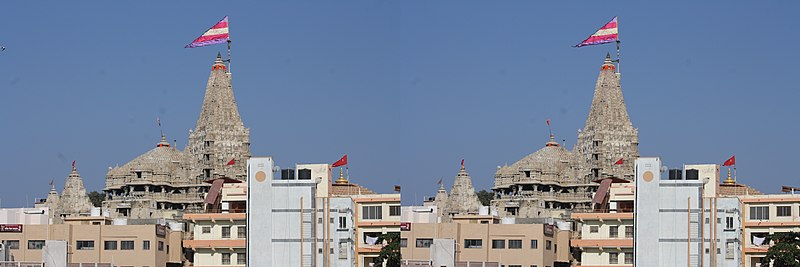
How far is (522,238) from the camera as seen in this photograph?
70.3 m

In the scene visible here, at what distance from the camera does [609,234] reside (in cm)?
7369

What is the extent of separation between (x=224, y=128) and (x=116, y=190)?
1111 cm

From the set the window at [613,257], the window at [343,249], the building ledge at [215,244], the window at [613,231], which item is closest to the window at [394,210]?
the building ledge at [215,244]

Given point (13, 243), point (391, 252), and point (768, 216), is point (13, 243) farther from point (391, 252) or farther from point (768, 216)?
point (768, 216)

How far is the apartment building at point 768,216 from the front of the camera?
3314 inches

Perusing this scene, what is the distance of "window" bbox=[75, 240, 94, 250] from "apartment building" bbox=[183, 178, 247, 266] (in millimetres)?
4231

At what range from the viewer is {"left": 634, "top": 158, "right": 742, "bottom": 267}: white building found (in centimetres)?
5259

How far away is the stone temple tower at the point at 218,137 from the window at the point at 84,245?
59.7 metres

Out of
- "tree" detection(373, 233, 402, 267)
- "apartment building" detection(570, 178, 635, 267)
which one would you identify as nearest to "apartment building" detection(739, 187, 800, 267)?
"apartment building" detection(570, 178, 635, 267)

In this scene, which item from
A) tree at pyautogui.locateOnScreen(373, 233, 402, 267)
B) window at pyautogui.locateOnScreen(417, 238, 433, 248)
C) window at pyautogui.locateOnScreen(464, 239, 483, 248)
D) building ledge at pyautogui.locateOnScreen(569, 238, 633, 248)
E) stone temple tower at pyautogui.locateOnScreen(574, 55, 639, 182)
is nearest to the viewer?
window at pyautogui.locateOnScreen(417, 238, 433, 248)

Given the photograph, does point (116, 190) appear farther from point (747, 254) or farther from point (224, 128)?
point (747, 254)

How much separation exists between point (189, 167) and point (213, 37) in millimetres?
19387

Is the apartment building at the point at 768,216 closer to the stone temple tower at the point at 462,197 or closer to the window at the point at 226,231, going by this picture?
the window at the point at 226,231

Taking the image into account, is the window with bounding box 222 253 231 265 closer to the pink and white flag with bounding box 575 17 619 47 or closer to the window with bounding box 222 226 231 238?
the window with bounding box 222 226 231 238
